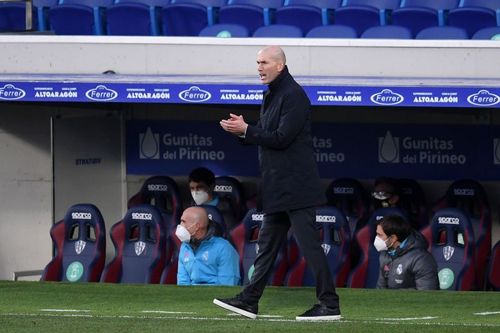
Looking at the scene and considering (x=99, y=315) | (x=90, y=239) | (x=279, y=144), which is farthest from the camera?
(x=90, y=239)

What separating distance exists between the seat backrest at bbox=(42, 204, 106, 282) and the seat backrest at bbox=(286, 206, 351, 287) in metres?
2.07

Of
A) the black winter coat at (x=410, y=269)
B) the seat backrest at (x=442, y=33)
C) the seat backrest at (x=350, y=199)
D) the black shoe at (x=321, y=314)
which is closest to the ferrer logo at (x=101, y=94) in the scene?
the seat backrest at (x=350, y=199)

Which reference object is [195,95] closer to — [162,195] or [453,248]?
[162,195]

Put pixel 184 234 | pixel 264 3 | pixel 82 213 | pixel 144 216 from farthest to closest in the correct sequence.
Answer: pixel 264 3 < pixel 82 213 < pixel 144 216 < pixel 184 234

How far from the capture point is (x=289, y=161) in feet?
27.7

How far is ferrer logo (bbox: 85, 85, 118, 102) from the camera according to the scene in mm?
13062

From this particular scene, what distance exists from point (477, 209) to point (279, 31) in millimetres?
2740

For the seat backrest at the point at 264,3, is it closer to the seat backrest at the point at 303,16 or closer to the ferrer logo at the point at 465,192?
the seat backrest at the point at 303,16

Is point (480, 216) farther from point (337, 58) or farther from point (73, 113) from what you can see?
point (73, 113)

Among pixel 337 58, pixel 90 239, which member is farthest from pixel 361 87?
pixel 90 239

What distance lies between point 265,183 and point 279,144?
32 cm

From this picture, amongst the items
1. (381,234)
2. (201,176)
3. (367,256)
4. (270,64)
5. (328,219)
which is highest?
(270,64)

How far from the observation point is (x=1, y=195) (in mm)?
15438

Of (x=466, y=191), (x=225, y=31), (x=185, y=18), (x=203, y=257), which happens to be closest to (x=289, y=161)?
(x=203, y=257)
